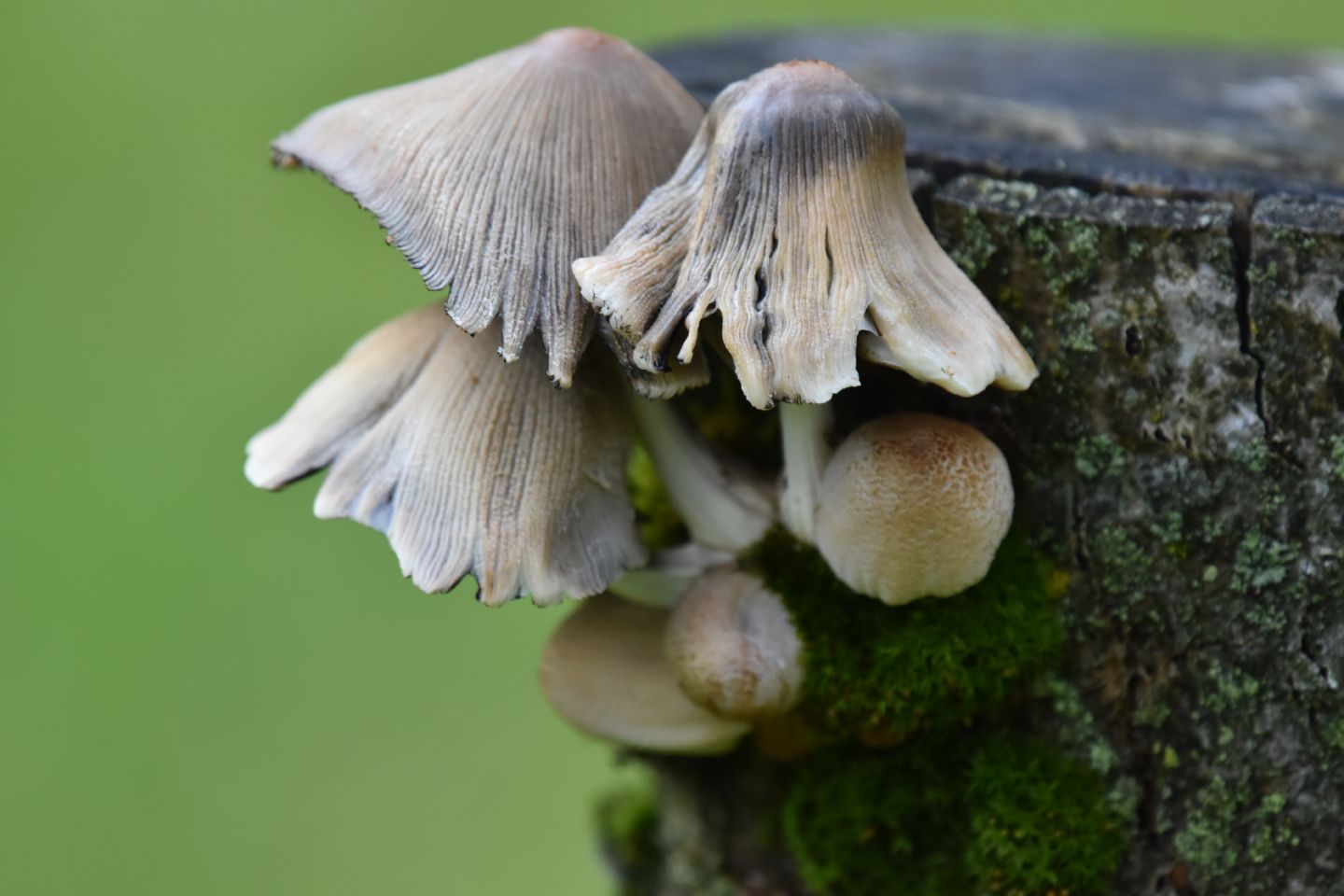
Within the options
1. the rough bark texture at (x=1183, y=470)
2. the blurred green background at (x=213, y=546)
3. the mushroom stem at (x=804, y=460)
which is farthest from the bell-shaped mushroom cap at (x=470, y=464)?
the blurred green background at (x=213, y=546)

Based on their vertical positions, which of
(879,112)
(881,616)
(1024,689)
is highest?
(879,112)

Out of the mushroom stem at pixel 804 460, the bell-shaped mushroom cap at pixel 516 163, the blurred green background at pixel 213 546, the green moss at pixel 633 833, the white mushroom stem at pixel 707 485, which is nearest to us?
the bell-shaped mushroom cap at pixel 516 163

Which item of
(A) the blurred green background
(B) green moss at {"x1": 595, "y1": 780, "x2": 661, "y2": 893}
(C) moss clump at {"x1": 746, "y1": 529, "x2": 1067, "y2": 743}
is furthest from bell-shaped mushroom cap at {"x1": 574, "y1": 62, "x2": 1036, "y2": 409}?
(A) the blurred green background

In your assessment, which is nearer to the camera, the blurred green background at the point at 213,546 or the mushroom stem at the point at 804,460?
the mushroom stem at the point at 804,460

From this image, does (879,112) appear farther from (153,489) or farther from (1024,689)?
(153,489)

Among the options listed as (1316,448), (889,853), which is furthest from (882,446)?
(889,853)

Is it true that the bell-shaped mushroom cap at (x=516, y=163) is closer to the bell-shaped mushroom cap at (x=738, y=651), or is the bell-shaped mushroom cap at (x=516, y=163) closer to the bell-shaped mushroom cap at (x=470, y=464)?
the bell-shaped mushroom cap at (x=470, y=464)

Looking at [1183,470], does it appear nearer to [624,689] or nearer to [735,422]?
[735,422]
